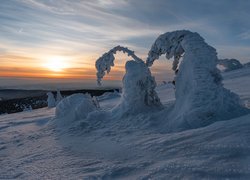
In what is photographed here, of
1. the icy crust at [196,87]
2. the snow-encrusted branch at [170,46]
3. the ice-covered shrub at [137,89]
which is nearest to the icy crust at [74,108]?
the ice-covered shrub at [137,89]

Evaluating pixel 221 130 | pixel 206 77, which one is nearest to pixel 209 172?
pixel 221 130

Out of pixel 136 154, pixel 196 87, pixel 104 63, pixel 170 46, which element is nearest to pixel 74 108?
pixel 104 63

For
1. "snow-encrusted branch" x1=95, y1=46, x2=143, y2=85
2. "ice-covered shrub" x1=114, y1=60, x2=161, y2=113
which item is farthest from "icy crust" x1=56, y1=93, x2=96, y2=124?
"ice-covered shrub" x1=114, y1=60, x2=161, y2=113

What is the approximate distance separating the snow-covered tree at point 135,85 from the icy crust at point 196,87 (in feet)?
4.58

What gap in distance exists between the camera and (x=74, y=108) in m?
13.1

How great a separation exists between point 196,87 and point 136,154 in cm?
322

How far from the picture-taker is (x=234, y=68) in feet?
90.5

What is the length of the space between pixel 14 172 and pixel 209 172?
3963 millimetres

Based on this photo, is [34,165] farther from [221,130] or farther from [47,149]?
[221,130]

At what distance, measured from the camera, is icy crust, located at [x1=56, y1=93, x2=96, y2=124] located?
41.0 ft

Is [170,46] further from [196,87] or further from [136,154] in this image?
[136,154]

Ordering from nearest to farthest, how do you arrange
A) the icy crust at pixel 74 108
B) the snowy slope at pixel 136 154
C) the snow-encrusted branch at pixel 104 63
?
the snowy slope at pixel 136 154
the snow-encrusted branch at pixel 104 63
the icy crust at pixel 74 108

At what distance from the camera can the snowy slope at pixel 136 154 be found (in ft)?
A: 14.5

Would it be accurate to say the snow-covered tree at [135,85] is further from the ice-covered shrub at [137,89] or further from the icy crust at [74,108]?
the icy crust at [74,108]
